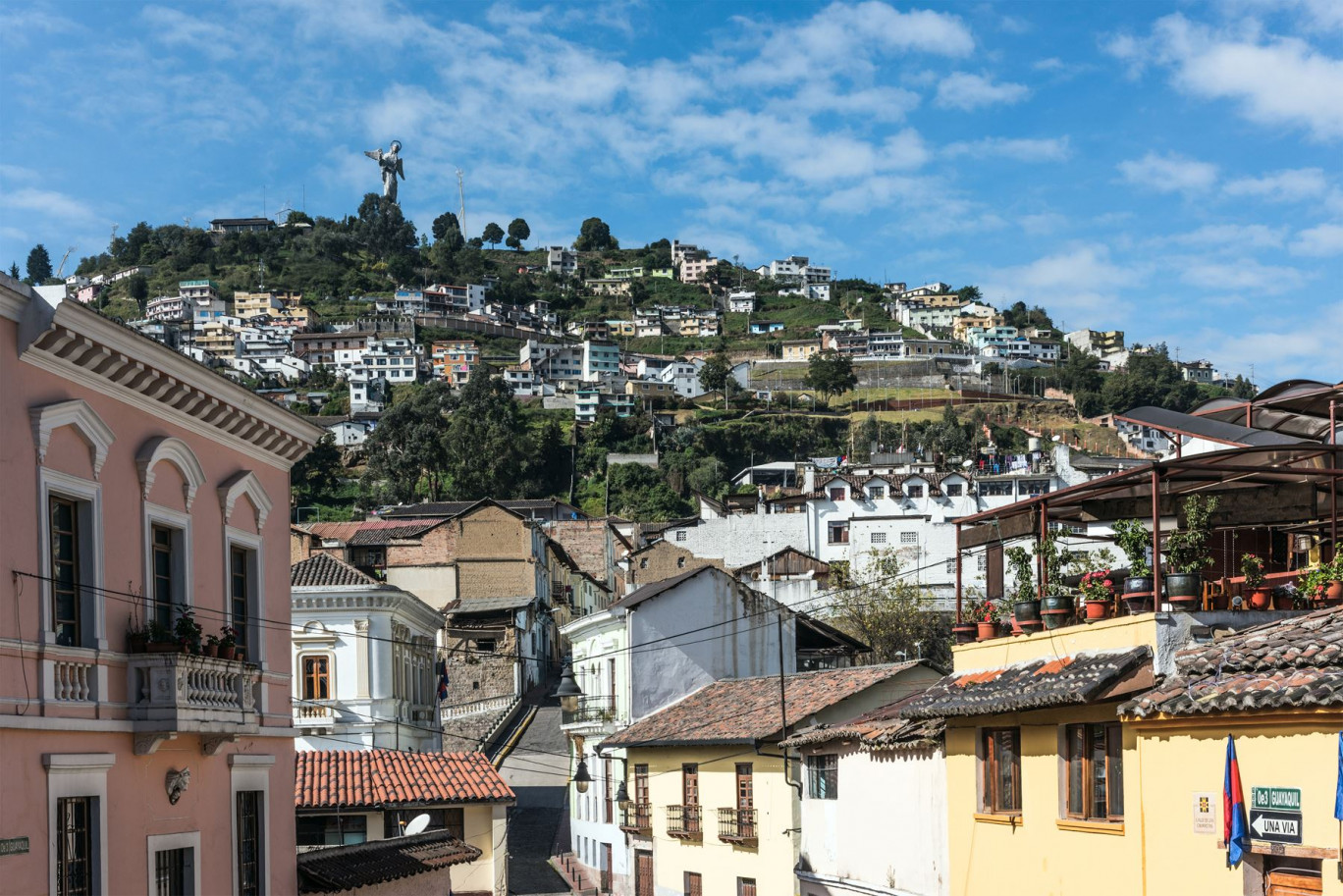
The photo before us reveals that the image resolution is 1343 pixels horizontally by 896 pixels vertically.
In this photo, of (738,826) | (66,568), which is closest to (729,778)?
(738,826)

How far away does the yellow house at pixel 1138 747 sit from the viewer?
13.0m

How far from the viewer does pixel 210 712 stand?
15.7m

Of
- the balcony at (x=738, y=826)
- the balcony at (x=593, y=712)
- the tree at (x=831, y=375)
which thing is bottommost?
the balcony at (x=738, y=826)

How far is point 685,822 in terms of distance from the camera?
120ft

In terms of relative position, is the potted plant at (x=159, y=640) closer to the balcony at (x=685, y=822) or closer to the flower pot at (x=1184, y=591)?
the flower pot at (x=1184, y=591)

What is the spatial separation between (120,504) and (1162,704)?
10111 mm

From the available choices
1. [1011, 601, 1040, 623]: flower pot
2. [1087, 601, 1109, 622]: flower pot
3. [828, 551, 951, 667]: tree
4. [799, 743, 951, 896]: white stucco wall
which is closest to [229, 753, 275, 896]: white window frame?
[1011, 601, 1040, 623]: flower pot

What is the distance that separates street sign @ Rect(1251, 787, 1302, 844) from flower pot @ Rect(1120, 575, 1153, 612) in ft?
9.69

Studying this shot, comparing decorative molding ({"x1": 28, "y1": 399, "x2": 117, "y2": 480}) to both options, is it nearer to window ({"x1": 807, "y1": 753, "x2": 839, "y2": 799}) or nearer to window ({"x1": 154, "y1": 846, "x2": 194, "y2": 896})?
window ({"x1": 154, "y1": 846, "x2": 194, "y2": 896})

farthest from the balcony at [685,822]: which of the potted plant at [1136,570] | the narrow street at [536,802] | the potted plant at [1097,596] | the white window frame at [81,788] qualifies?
the white window frame at [81,788]

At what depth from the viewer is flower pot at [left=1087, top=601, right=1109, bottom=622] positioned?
55.3ft

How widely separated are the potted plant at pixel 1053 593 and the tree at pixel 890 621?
4127 centimetres

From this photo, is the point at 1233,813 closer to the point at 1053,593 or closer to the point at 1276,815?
the point at 1276,815

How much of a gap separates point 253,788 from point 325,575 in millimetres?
24841
